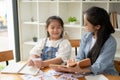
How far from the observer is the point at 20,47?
3629 mm

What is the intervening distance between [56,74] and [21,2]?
2180mm

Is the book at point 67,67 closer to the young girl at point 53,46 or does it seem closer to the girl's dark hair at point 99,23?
the girl's dark hair at point 99,23

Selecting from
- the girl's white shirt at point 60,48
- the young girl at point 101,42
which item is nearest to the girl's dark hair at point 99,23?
the young girl at point 101,42

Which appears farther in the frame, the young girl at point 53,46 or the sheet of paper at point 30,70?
the young girl at point 53,46

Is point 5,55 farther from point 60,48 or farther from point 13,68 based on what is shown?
point 60,48

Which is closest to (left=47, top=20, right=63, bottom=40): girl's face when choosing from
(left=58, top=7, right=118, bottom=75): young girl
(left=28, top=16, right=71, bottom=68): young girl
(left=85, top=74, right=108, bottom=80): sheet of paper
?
(left=28, top=16, right=71, bottom=68): young girl

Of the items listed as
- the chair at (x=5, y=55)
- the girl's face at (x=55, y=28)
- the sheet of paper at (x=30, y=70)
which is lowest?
the sheet of paper at (x=30, y=70)

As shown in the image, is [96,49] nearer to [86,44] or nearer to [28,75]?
[86,44]

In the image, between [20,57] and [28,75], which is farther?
[20,57]

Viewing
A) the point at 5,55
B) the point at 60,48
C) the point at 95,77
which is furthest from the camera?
the point at 5,55

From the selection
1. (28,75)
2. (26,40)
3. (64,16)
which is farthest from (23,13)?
(28,75)

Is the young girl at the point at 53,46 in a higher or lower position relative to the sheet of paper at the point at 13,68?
higher

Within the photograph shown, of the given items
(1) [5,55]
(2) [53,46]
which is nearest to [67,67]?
(2) [53,46]

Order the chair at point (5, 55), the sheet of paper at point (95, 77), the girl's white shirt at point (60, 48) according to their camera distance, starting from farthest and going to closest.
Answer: the chair at point (5, 55) < the girl's white shirt at point (60, 48) < the sheet of paper at point (95, 77)
